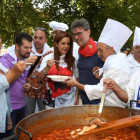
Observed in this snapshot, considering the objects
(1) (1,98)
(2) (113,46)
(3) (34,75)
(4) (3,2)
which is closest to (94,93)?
(2) (113,46)

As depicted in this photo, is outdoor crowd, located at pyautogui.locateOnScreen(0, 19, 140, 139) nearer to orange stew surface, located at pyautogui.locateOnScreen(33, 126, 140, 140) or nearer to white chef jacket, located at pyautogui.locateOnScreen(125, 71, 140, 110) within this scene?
white chef jacket, located at pyautogui.locateOnScreen(125, 71, 140, 110)

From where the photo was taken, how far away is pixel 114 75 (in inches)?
95.0

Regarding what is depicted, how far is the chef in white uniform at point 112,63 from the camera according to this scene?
7.95ft

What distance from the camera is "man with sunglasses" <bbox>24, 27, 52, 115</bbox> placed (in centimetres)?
349

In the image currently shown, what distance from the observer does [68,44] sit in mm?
3334

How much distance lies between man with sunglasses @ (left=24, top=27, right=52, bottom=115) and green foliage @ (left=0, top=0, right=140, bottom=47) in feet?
18.0

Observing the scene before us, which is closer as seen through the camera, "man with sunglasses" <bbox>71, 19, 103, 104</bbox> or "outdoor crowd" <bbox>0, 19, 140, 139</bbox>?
"outdoor crowd" <bbox>0, 19, 140, 139</bbox>

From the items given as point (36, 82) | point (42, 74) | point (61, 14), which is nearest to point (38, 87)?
point (36, 82)

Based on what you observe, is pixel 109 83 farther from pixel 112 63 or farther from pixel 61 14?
pixel 61 14

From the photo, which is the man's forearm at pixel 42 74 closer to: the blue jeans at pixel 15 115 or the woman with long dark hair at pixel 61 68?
the woman with long dark hair at pixel 61 68

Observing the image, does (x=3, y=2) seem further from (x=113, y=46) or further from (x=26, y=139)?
(x=26, y=139)

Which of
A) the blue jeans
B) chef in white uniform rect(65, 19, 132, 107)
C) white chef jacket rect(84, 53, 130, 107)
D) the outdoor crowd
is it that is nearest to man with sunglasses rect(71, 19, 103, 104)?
the outdoor crowd

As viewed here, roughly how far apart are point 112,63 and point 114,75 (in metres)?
0.14

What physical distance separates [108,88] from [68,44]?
127 centimetres
